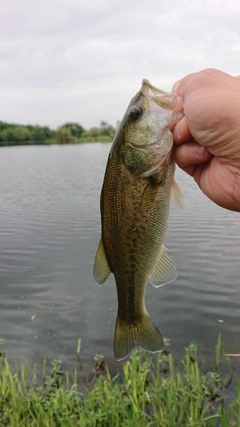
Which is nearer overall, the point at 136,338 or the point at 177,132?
the point at 177,132

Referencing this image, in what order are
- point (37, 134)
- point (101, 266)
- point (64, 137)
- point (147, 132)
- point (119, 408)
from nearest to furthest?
point (147, 132)
point (101, 266)
point (119, 408)
point (64, 137)
point (37, 134)

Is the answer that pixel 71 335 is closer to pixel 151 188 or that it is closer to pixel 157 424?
pixel 157 424

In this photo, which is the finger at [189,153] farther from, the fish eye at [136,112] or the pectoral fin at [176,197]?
the fish eye at [136,112]

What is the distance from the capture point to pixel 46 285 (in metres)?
10.1

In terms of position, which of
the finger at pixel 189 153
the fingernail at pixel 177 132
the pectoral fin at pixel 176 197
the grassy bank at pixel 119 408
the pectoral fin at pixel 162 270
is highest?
the fingernail at pixel 177 132

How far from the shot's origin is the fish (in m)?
2.72

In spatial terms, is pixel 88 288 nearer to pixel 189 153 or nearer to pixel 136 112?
pixel 189 153

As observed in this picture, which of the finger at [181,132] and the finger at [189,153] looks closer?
the finger at [181,132]

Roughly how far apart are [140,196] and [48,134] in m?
120

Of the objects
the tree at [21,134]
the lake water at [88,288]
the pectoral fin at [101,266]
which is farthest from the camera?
the tree at [21,134]

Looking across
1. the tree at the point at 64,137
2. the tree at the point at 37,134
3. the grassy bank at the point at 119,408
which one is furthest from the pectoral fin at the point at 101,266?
the tree at the point at 37,134

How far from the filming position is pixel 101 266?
3.01 meters

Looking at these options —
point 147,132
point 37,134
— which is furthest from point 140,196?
point 37,134

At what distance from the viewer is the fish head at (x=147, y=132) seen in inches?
107
